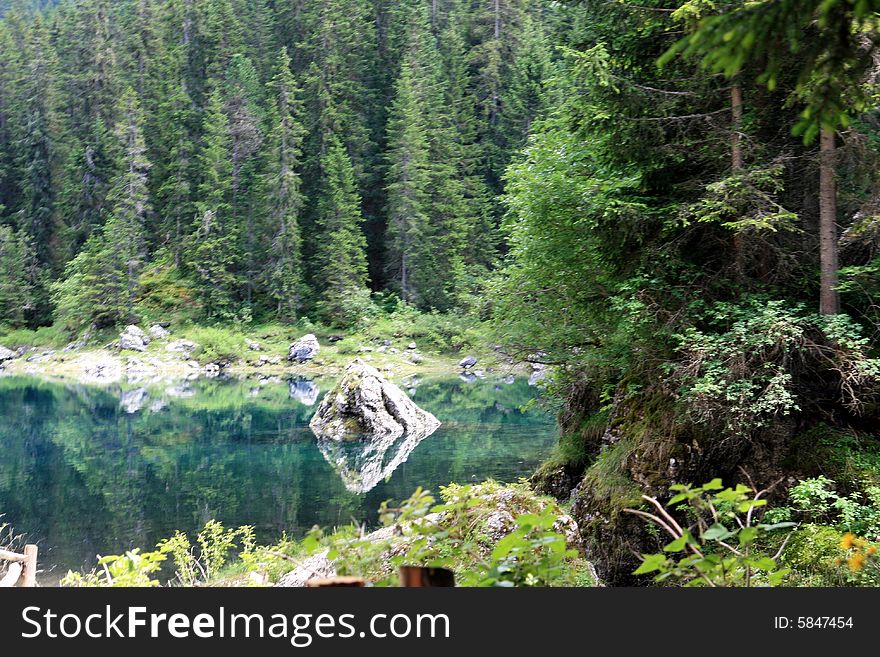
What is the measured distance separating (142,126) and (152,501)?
1797 inches

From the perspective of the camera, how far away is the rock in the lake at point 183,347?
41219 mm

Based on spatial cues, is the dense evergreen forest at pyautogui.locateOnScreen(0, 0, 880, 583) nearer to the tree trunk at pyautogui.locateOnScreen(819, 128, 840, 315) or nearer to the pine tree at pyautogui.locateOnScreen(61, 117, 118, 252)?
the tree trunk at pyautogui.locateOnScreen(819, 128, 840, 315)

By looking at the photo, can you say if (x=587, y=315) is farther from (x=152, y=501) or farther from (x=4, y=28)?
(x=4, y=28)

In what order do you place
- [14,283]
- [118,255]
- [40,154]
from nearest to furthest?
[118,255] → [14,283] → [40,154]

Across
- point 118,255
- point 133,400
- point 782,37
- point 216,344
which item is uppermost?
point 782,37

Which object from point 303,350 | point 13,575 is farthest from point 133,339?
point 13,575

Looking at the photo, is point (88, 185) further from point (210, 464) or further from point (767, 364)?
point (767, 364)

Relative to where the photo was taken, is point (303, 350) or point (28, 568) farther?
point (303, 350)

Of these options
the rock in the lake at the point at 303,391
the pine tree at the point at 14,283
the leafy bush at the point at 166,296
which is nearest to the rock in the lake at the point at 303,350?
the rock in the lake at the point at 303,391

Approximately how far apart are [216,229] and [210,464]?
110ft

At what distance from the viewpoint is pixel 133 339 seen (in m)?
41.7

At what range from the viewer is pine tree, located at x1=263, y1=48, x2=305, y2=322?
46.6m

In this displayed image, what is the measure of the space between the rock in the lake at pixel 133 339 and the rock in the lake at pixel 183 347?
54.4 inches
